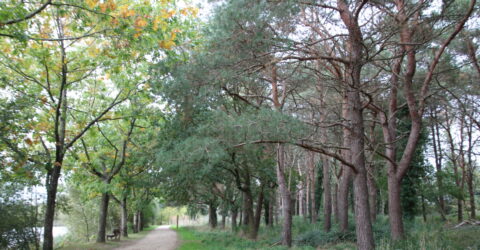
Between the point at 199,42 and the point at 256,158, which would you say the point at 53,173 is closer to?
the point at 199,42

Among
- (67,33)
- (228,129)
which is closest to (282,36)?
(228,129)

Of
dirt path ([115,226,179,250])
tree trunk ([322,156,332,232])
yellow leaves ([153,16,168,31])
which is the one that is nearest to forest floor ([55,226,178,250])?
dirt path ([115,226,179,250])

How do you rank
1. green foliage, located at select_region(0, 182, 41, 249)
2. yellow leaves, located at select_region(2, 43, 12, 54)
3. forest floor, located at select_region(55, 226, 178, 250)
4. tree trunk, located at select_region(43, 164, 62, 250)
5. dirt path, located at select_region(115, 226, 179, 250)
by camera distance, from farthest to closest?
dirt path, located at select_region(115, 226, 179, 250)
forest floor, located at select_region(55, 226, 178, 250)
green foliage, located at select_region(0, 182, 41, 249)
tree trunk, located at select_region(43, 164, 62, 250)
yellow leaves, located at select_region(2, 43, 12, 54)

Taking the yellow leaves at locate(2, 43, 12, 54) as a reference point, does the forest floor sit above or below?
below

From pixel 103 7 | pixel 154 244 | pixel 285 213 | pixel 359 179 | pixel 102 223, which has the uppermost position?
pixel 103 7

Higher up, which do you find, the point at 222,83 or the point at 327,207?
the point at 222,83

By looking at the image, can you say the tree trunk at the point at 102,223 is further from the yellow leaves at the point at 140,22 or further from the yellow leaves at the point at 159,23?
the yellow leaves at the point at 140,22

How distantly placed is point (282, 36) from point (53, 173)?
8859 mm

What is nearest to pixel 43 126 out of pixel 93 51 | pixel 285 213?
pixel 93 51

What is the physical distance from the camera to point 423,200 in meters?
20.7

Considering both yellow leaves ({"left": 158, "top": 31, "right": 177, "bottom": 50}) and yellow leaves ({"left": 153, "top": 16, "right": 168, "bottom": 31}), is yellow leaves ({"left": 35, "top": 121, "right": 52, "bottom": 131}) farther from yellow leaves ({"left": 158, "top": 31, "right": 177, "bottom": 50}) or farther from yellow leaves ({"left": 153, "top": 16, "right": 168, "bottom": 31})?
yellow leaves ({"left": 153, "top": 16, "right": 168, "bottom": 31})

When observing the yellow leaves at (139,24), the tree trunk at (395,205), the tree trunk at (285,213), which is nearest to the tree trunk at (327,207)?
the tree trunk at (285,213)

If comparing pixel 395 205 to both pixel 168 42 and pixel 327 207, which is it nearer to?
pixel 327 207

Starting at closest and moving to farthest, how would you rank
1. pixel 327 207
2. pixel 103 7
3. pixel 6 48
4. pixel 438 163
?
pixel 103 7, pixel 6 48, pixel 327 207, pixel 438 163
